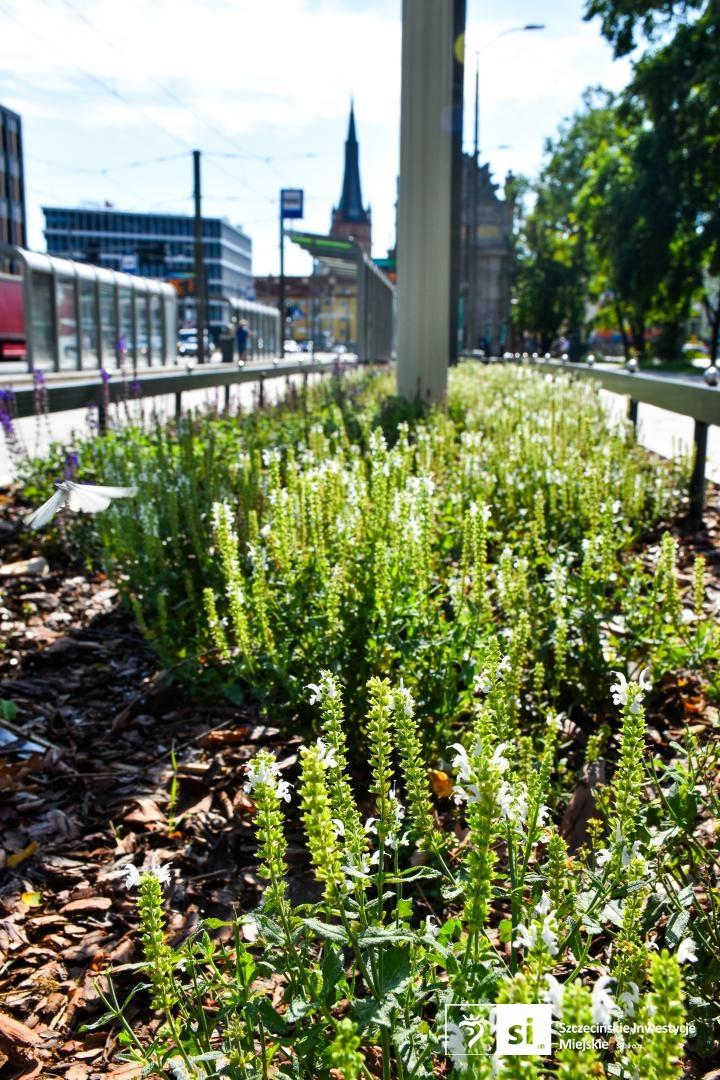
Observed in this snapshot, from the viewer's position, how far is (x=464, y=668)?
3.26 m

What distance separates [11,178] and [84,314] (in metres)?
67.2

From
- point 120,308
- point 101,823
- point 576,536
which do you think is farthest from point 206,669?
point 120,308

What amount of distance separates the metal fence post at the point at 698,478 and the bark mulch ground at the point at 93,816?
1.33m

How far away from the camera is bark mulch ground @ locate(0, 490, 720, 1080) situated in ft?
7.97

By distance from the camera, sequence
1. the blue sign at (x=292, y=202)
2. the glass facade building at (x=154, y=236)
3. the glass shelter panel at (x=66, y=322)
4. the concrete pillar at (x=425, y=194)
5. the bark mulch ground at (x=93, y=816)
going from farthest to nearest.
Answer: the glass facade building at (x=154, y=236) < the blue sign at (x=292, y=202) < the glass shelter panel at (x=66, y=322) < the concrete pillar at (x=425, y=194) < the bark mulch ground at (x=93, y=816)

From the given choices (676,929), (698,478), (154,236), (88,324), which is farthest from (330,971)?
(154,236)

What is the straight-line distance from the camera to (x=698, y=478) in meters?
6.45

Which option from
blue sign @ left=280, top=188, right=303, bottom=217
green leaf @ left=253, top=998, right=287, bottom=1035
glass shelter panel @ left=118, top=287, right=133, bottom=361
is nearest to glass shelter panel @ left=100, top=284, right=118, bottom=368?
glass shelter panel @ left=118, top=287, right=133, bottom=361

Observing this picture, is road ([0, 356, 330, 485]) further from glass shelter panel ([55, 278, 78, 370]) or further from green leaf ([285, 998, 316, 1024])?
glass shelter panel ([55, 278, 78, 370])

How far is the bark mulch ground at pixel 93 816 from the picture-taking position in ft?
7.97

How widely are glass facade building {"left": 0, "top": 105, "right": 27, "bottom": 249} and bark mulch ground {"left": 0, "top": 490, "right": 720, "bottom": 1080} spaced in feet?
304

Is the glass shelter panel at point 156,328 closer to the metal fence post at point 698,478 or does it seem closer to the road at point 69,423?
the road at point 69,423

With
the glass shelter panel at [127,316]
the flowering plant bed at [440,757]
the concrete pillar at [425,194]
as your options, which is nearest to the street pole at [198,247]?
the glass shelter panel at [127,316]

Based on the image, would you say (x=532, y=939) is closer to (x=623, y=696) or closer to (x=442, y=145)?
(x=623, y=696)
